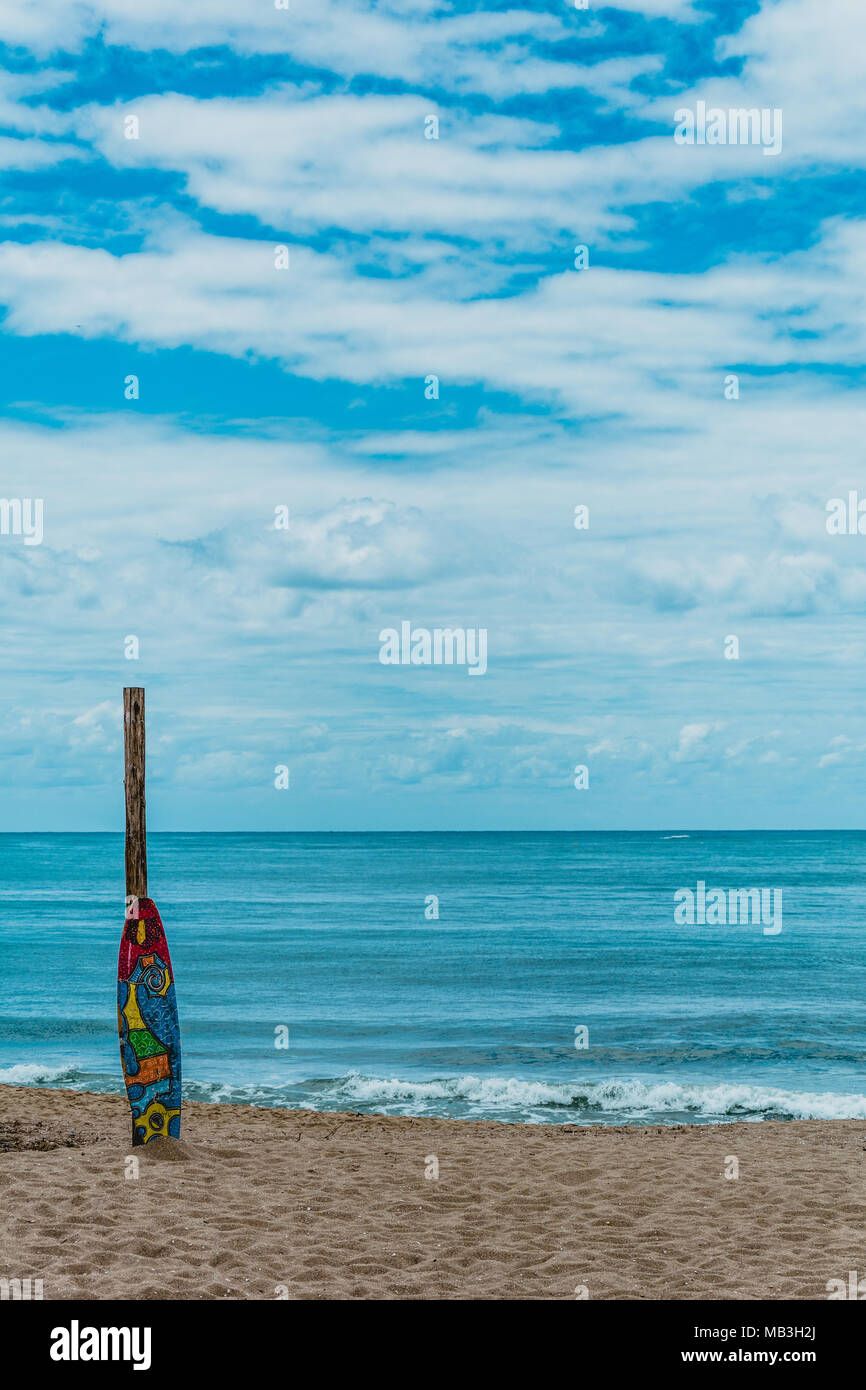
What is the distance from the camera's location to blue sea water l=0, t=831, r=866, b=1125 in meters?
16.5

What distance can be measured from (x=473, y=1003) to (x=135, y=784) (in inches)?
676

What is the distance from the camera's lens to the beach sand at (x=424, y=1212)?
732 cm

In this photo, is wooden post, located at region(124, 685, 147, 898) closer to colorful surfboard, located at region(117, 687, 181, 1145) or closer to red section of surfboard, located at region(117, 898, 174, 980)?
colorful surfboard, located at region(117, 687, 181, 1145)

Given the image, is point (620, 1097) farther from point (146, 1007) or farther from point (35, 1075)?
point (35, 1075)

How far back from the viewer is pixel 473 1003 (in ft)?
86.1

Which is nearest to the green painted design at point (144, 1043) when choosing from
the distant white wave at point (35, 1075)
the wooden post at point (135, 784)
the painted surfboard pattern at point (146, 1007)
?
the painted surfboard pattern at point (146, 1007)

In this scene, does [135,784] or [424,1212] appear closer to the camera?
[424,1212]

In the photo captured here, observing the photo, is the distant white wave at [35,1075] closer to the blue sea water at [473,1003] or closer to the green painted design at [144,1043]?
the blue sea water at [473,1003]

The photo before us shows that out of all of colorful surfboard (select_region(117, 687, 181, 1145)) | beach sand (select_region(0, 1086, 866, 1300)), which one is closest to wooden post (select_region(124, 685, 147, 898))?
colorful surfboard (select_region(117, 687, 181, 1145))

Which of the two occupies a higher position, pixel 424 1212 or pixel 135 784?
pixel 135 784

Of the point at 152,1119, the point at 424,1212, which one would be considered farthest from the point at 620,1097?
the point at 152,1119

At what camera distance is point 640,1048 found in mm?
20297
